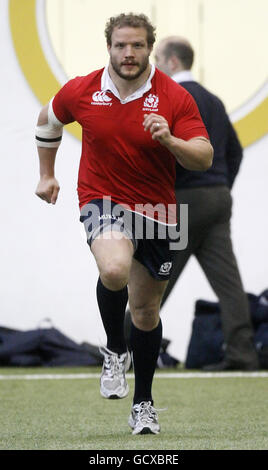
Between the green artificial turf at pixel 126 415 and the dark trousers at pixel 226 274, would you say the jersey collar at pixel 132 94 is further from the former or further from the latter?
the dark trousers at pixel 226 274

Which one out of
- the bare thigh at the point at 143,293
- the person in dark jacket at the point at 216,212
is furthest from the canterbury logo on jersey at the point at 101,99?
the person in dark jacket at the point at 216,212

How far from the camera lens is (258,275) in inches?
327

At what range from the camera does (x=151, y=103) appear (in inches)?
175

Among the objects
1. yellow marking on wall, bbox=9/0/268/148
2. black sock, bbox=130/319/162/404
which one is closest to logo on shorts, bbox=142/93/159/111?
black sock, bbox=130/319/162/404

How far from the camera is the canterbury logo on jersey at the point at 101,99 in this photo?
4.50m

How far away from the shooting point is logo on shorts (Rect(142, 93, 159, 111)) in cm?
443

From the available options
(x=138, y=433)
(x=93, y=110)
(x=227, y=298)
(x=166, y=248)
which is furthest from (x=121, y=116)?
(x=227, y=298)

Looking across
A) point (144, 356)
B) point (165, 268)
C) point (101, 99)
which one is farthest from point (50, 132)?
point (144, 356)

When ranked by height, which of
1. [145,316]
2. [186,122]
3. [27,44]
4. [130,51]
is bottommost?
[145,316]

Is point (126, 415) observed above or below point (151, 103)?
below

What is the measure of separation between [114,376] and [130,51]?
1215mm

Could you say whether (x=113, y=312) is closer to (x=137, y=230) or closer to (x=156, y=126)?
(x=137, y=230)
